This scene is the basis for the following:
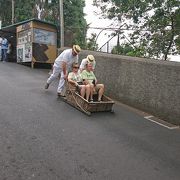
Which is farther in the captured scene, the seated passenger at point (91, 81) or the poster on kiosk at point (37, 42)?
the poster on kiosk at point (37, 42)

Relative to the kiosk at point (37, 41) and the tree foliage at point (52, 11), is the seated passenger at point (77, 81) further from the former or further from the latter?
the tree foliage at point (52, 11)

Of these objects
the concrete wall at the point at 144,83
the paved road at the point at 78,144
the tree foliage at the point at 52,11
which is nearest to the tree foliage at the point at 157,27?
the concrete wall at the point at 144,83

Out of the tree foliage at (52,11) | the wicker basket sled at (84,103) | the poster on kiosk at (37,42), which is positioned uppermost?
the tree foliage at (52,11)

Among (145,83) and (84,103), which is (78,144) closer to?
(84,103)

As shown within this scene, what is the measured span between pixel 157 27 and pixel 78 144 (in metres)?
11.0

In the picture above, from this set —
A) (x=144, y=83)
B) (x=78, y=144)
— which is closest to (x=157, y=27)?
(x=144, y=83)

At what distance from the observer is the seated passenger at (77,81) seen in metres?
10.3

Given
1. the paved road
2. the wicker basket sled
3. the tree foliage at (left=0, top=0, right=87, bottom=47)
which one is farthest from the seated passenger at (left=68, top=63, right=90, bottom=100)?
the tree foliage at (left=0, top=0, right=87, bottom=47)

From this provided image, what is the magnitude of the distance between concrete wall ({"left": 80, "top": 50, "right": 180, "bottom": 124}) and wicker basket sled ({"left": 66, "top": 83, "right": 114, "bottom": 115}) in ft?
4.21

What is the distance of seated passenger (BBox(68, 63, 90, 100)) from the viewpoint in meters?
10.3

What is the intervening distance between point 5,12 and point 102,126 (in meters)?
34.5

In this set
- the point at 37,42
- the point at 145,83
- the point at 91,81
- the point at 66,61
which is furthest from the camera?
the point at 37,42

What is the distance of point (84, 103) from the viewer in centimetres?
998

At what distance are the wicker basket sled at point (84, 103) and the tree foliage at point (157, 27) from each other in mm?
6654
